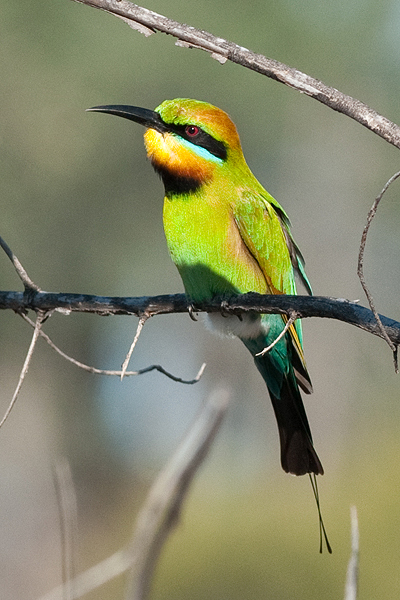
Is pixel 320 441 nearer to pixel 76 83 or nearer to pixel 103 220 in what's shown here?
pixel 103 220

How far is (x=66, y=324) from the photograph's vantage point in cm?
1334

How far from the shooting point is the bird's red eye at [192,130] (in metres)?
2.56

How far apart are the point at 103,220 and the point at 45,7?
3572mm

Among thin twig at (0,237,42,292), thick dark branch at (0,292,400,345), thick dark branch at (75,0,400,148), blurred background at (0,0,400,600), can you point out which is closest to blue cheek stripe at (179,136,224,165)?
thick dark branch at (0,292,400,345)

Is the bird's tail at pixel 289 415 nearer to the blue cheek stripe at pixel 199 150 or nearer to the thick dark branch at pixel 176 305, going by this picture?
the thick dark branch at pixel 176 305

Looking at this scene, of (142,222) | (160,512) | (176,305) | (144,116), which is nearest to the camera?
(160,512)

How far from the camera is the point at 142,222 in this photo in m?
13.9

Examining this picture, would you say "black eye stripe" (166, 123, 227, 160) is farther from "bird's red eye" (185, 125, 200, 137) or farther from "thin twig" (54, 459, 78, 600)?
"thin twig" (54, 459, 78, 600)

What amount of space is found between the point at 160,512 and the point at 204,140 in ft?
5.45

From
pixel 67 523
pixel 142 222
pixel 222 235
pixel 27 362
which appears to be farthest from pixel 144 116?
pixel 142 222

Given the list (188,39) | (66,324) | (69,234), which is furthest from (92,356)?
(188,39)

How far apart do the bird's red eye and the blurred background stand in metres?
7.24

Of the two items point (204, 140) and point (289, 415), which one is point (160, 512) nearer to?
point (289, 415)

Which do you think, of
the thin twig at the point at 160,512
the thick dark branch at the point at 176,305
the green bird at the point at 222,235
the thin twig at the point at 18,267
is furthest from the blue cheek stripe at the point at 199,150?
the thin twig at the point at 160,512
